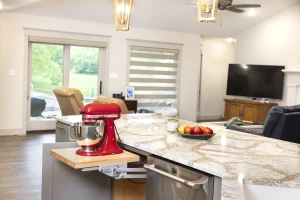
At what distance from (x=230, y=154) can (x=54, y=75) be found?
639 cm

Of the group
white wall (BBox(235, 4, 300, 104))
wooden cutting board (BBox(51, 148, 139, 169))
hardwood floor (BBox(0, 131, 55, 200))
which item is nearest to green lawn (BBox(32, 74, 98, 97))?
hardwood floor (BBox(0, 131, 55, 200))

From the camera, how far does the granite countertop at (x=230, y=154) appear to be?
1.92 metres

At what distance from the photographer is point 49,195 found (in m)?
2.87

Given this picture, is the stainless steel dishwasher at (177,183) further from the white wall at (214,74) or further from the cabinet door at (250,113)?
the white wall at (214,74)

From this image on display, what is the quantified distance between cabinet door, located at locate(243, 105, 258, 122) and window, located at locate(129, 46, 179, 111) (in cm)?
188

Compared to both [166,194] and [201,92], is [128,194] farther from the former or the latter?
[201,92]

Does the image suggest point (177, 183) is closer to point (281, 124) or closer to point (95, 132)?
point (95, 132)

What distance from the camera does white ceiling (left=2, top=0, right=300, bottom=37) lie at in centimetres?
740

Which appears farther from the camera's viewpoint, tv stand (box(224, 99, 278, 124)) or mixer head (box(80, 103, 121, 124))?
tv stand (box(224, 99, 278, 124))

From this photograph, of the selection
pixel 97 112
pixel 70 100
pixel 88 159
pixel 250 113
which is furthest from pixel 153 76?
pixel 88 159

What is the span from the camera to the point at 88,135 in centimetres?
239

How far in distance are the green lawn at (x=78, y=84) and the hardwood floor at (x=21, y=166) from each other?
1.08 metres

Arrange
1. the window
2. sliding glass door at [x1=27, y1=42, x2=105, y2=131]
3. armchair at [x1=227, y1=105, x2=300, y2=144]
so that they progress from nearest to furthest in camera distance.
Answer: armchair at [x1=227, y1=105, x2=300, y2=144] → sliding glass door at [x1=27, y1=42, x2=105, y2=131] → the window

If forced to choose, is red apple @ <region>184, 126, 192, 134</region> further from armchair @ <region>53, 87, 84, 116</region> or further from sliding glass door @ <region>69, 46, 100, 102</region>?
sliding glass door @ <region>69, 46, 100, 102</region>
